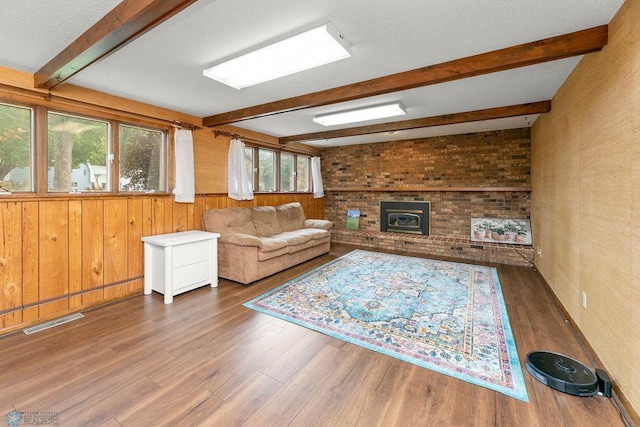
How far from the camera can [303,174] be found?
22.1 ft

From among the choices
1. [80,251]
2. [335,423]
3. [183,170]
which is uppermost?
[183,170]

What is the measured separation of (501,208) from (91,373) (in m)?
6.00

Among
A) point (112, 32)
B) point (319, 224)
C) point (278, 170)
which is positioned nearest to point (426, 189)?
point (319, 224)

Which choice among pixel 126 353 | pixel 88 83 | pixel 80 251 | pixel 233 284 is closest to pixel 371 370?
pixel 126 353

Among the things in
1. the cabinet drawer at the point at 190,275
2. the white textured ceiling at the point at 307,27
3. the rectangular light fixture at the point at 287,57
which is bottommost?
the cabinet drawer at the point at 190,275

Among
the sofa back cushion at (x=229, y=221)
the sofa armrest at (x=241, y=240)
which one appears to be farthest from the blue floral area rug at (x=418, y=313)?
the sofa back cushion at (x=229, y=221)

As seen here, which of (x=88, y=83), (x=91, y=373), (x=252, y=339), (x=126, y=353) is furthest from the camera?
(x=88, y=83)

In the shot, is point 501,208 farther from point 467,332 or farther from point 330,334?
point 330,334

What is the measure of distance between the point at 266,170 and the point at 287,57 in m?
3.67

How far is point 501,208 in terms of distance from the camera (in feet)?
17.0

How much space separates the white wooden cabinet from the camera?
10.3 feet

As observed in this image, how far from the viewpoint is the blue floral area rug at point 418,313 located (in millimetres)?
2020

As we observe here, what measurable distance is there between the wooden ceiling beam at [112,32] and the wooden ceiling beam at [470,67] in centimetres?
174

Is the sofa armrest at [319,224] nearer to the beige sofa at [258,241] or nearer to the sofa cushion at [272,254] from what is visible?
the beige sofa at [258,241]
